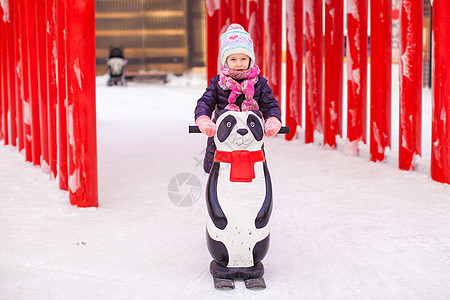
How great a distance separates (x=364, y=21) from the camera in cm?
652

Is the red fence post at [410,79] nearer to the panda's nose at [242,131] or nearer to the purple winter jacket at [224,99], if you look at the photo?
the purple winter jacket at [224,99]

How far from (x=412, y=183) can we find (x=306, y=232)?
5.74 feet

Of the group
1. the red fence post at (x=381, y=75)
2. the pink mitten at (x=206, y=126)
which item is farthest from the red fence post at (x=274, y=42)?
the pink mitten at (x=206, y=126)

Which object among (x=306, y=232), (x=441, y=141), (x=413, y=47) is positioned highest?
(x=413, y=47)

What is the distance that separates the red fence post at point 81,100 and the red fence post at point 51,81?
2.07 feet

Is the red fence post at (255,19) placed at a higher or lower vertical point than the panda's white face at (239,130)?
higher

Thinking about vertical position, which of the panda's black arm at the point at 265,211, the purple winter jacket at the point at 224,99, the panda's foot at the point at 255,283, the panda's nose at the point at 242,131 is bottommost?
the panda's foot at the point at 255,283

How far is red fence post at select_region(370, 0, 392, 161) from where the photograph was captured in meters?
6.10

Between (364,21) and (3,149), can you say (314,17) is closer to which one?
(364,21)

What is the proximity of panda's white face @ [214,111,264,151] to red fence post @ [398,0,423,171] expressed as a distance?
10.3 feet

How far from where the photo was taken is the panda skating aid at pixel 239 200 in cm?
284

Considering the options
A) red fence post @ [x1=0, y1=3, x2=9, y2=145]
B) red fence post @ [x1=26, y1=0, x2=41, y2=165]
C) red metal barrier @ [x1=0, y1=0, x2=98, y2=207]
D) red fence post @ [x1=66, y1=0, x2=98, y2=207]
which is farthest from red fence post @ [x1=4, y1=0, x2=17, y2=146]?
red fence post @ [x1=66, y1=0, x2=98, y2=207]

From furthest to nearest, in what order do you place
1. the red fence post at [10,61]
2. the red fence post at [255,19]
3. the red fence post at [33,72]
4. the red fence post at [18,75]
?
the red fence post at [255,19] → the red fence post at [10,61] → the red fence post at [18,75] → the red fence post at [33,72]

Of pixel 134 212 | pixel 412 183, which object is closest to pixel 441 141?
pixel 412 183
